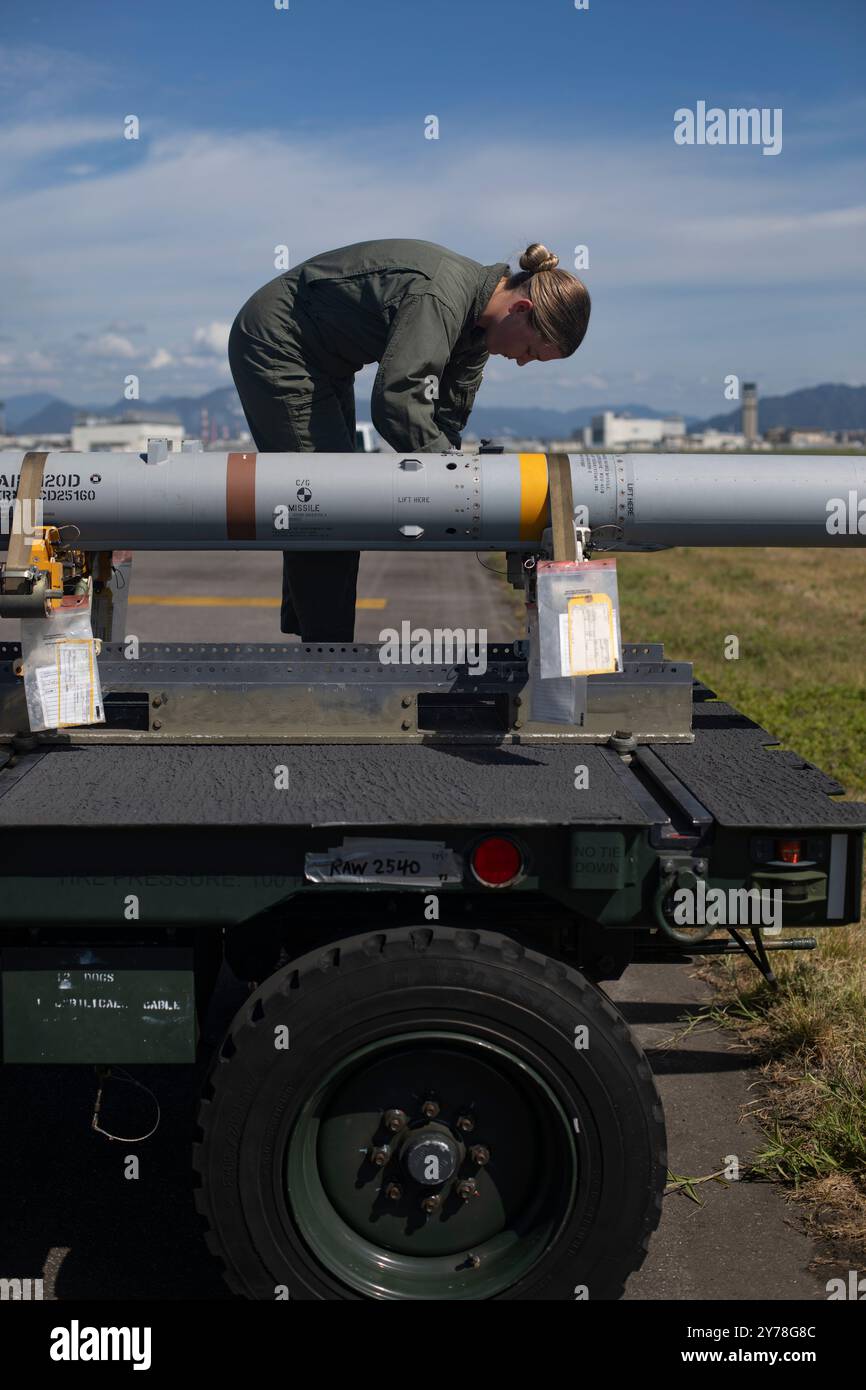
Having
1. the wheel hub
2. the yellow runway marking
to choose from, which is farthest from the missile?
the yellow runway marking

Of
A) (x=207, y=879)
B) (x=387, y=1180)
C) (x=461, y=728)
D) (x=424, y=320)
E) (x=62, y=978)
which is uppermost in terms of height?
(x=424, y=320)

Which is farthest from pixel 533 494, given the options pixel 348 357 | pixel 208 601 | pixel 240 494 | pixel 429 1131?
pixel 208 601

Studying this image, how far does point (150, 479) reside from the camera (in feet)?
13.6

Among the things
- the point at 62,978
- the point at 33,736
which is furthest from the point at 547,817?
the point at 33,736

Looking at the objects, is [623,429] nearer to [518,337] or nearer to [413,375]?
[518,337]

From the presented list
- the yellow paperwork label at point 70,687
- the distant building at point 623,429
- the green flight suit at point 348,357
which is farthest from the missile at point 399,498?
the distant building at point 623,429

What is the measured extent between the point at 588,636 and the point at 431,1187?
1.47 m

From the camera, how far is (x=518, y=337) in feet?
14.6

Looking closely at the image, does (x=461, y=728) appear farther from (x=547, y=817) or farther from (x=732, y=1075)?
(x=732, y=1075)

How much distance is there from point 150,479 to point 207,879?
1.70 m

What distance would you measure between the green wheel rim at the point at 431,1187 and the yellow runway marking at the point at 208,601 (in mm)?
14081

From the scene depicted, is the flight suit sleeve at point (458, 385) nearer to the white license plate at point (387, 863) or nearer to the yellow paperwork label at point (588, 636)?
the yellow paperwork label at point (588, 636)

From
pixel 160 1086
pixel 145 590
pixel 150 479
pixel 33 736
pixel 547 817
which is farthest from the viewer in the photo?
pixel 145 590
